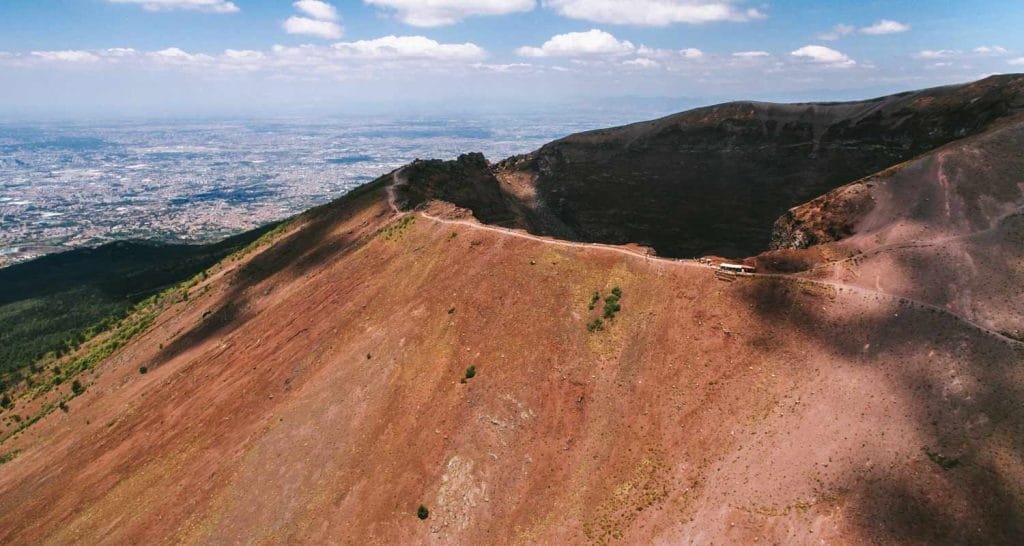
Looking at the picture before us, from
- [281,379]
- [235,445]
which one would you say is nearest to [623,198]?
[281,379]

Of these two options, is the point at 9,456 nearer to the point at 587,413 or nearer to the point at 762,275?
the point at 587,413

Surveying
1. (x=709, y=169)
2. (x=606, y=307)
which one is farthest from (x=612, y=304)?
(x=709, y=169)

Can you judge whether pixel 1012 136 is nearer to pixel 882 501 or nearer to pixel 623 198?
pixel 882 501

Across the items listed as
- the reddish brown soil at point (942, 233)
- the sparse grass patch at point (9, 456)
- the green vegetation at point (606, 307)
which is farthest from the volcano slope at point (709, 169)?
the sparse grass patch at point (9, 456)

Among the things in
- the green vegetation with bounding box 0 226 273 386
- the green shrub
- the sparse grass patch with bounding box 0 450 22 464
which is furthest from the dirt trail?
Result: the green vegetation with bounding box 0 226 273 386

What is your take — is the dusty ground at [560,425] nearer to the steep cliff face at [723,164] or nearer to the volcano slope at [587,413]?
the volcano slope at [587,413]

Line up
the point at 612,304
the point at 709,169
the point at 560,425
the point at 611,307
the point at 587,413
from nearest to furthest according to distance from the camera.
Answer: the point at 560,425 → the point at 587,413 → the point at 611,307 → the point at 612,304 → the point at 709,169

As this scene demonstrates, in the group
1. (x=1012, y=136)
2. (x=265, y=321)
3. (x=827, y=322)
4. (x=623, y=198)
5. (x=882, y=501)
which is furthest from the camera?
(x=623, y=198)
